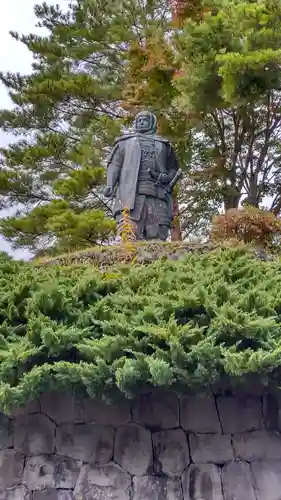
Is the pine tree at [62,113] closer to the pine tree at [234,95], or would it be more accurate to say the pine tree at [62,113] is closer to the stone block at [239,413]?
the pine tree at [234,95]

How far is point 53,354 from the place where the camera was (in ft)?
10.8

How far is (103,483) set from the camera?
3.34 m

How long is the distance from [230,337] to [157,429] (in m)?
0.75

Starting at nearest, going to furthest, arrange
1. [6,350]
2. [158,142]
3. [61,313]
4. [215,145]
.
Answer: [6,350] < [61,313] < [158,142] < [215,145]

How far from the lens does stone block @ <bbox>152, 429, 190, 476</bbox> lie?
335 cm

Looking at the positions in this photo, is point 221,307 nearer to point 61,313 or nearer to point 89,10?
point 61,313

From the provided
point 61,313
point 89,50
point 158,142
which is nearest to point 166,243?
point 158,142

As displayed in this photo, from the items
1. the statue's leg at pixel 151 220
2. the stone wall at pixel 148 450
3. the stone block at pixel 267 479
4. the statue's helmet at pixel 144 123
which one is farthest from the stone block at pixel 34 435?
the statue's helmet at pixel 144 123

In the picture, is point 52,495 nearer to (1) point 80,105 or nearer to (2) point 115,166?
(2) point 115,166

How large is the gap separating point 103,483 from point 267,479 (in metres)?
0.91

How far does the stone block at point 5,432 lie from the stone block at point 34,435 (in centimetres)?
4

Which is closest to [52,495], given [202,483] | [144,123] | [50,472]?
[50,472]

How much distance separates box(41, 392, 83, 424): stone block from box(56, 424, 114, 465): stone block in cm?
5

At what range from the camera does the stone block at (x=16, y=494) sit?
3402 millimetres
